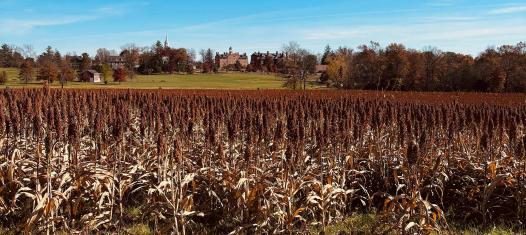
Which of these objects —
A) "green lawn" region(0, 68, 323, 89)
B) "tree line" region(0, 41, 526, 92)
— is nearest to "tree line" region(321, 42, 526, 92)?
"tree line" region(0, 41, 526, 92)

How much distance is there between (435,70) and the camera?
188 ft

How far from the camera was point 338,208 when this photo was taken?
7027mm

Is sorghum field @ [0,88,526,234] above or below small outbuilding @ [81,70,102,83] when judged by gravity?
below

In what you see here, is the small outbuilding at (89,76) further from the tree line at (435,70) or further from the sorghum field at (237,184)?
the sorghum field at (237,184)

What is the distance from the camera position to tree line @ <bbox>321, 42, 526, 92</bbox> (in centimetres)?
4947

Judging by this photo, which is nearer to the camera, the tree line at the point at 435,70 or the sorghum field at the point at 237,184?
the sorghum field at the point at 237,184

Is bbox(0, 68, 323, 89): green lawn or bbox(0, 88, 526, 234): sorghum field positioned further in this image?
bbox(0, 68, 323, 89): green lawn

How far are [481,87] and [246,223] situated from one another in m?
52.4

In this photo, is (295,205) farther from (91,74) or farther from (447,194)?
(91,74)

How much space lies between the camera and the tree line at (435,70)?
49.5 metres

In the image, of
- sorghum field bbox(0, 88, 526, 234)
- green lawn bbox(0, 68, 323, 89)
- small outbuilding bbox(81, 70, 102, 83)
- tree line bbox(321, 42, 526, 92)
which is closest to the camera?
sorghum field bbox(0, 88, 526, 234)

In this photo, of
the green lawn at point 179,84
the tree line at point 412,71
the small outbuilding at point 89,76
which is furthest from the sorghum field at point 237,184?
the small outbuilding at point 89,76

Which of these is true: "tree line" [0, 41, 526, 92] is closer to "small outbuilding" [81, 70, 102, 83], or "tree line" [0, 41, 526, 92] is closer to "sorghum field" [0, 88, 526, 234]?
"small outbuilding" [81, 70, 102, 83]

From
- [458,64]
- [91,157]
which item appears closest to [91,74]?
[458,64]
